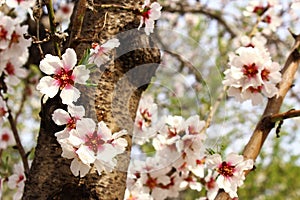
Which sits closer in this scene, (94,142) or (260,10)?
(94,142)

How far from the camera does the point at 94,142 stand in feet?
3.76

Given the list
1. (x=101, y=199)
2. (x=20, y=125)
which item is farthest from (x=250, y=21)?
(x=101, y=199)

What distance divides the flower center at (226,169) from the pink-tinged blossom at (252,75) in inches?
10.6

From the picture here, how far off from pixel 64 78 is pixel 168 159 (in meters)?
0.71

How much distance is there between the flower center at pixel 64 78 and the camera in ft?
3.74

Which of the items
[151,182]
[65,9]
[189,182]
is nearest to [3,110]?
[151,182]

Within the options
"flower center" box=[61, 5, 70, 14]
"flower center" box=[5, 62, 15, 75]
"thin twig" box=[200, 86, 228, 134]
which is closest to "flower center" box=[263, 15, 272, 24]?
"thin twig" box=[200, 86, 228, 134]

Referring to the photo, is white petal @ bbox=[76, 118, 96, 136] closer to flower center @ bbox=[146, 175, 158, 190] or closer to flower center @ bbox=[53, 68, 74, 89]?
flower center @ bbox=[53, 68, 74, 89]

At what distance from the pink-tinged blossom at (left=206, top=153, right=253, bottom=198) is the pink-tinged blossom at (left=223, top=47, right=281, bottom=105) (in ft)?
0.85

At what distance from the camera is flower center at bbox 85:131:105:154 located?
3.73 ft

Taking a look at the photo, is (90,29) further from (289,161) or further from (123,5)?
(289,161)

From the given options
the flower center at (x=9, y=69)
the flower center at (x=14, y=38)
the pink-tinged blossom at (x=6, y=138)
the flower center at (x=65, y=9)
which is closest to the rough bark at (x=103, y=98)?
the flower center at (x=14, y=38)

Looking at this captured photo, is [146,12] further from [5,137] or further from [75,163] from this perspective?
[5,137]

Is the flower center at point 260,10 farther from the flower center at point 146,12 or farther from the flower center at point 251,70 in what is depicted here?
the flower center at point 146,12
